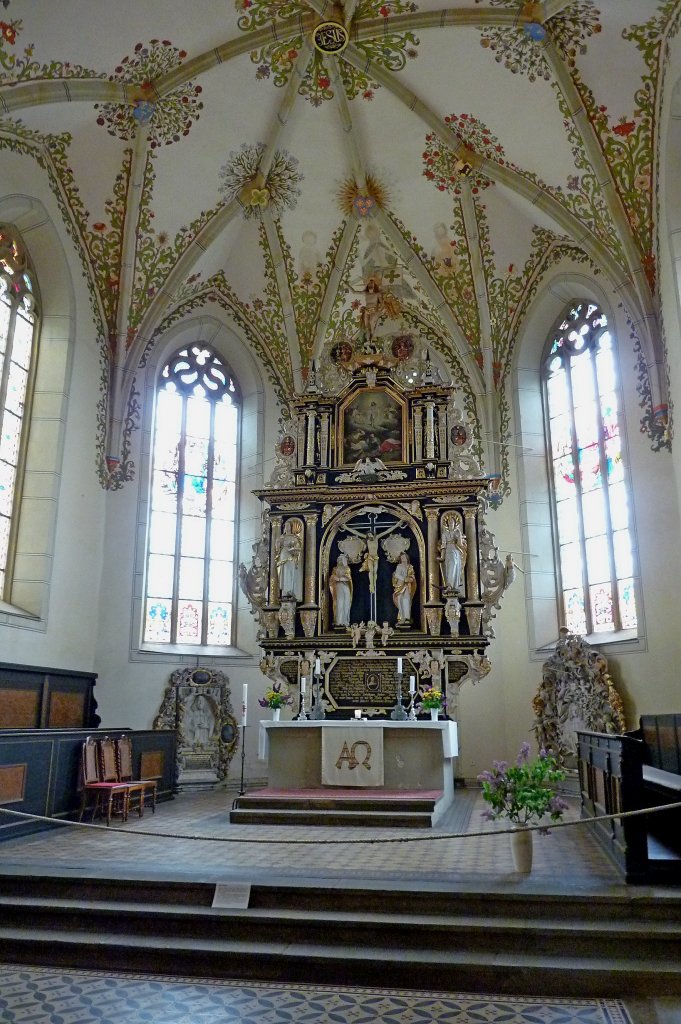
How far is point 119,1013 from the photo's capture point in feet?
16.4

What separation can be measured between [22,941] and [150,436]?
11.2 metres

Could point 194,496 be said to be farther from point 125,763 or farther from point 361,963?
point 361,963

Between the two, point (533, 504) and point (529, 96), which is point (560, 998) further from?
point (529, 96)

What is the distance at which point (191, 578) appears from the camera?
1645 centimetres

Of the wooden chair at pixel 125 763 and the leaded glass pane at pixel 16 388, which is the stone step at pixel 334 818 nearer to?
the wooden chair at pixel 125 763

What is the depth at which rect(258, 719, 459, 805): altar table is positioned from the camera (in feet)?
36.9

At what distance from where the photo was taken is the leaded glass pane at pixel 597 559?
14531mm

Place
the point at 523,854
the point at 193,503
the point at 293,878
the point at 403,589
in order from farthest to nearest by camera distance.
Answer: the point at 193,503 < the point at 403,589 < the point at 523,854 < the point at 293,878

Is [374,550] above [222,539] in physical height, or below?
below

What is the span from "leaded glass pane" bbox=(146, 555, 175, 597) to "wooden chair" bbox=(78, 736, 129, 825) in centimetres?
514

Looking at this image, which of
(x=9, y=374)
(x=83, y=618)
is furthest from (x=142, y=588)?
(x=9, y=374)

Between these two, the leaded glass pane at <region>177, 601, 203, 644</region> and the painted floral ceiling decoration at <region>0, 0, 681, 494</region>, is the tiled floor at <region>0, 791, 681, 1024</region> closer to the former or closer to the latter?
the leaded glass pane at <region>177, 601, 203, 644</region>

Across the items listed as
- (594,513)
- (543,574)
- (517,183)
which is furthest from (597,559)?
(517,183)

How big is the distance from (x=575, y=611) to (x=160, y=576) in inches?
309
